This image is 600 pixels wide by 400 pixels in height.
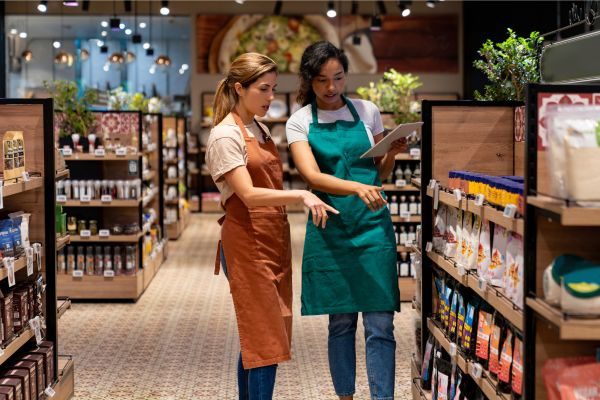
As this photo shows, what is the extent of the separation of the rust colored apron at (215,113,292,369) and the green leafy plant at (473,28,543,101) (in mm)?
1500

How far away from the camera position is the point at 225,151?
348 cm

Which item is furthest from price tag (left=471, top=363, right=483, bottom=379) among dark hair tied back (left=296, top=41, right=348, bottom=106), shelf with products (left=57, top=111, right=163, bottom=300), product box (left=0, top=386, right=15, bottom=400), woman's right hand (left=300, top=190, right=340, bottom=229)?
shelf with products (left=57, top=111, right=163, bottom=300)

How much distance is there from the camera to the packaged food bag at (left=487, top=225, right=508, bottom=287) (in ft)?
10.5

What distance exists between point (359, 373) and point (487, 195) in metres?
2.36

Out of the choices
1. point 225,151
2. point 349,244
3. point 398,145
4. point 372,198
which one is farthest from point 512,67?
point 225,151

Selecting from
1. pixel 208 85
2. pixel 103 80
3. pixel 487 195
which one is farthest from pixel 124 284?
pixel 103 80

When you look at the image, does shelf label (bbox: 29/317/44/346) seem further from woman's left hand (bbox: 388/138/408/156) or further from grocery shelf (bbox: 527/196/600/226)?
grocery shelf (bbox: 527/196/600/226)

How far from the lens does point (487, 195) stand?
3.33 meters

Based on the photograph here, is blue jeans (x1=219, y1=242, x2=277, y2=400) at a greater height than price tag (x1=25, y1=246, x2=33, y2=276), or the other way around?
price tag (x1=25, y1=246, x2=33, y2=276)

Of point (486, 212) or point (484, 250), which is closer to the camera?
point (486, 212)

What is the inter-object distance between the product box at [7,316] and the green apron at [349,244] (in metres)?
1.28

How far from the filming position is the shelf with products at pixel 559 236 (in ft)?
7.86

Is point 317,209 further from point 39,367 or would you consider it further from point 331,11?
point 331,11

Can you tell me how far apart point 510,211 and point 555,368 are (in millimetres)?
518
